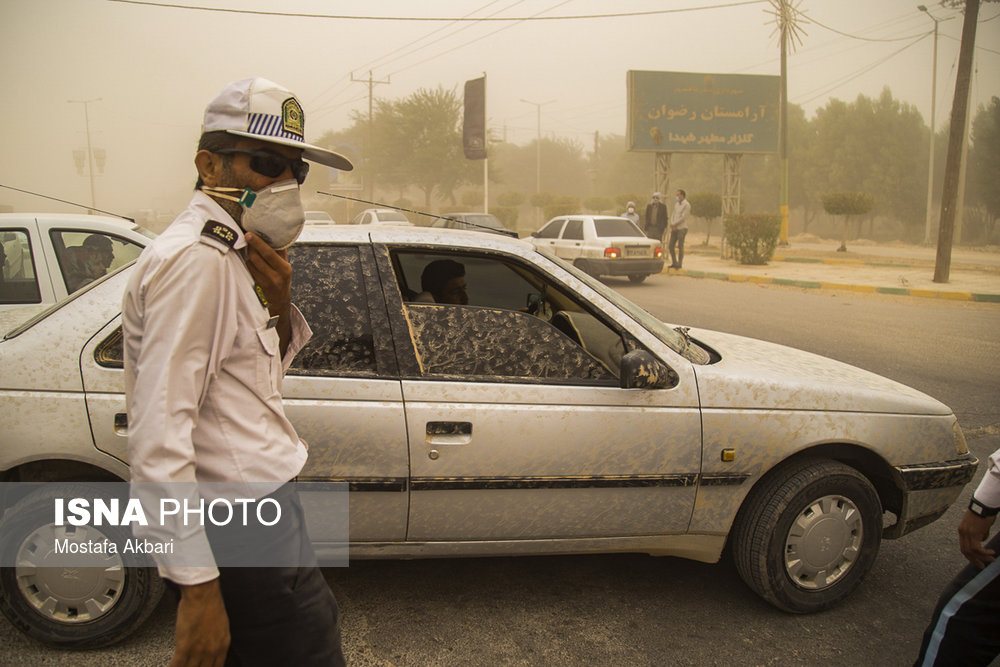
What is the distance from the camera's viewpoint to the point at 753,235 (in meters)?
20.1

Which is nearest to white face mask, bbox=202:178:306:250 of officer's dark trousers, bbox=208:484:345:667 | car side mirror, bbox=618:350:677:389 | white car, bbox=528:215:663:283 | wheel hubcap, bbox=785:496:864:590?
officer's dark trousers, bbox=208:484:345:667

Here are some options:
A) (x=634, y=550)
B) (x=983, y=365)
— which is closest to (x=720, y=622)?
(x=634, y=550)

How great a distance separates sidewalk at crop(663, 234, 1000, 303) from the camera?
14539 mm

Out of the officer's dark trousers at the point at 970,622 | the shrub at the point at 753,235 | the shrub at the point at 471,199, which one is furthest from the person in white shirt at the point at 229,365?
the shrub at the point at 471,199

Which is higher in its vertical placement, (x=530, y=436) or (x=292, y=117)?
(x=292, y=117)

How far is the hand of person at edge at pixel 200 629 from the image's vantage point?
4.31 feet

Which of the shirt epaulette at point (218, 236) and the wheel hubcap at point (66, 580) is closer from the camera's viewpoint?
the shirt epaulette at point (218, 236)

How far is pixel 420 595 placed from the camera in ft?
9.94

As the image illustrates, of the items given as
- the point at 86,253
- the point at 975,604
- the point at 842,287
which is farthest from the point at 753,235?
the point at 975,604

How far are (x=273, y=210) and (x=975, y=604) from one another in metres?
1.98

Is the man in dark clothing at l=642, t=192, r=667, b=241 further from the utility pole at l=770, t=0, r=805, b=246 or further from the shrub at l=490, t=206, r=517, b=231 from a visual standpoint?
the shrub at l=490, t=206, r=517, b=231

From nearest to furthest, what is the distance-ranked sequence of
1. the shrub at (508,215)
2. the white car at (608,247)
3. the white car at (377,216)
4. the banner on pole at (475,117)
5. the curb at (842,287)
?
1. the curb at (842,287)
2. the white car at (608,247)
3. the white car at (377,216)
4. the banner on pole at (475,117)
5. the shrub at (508,215)

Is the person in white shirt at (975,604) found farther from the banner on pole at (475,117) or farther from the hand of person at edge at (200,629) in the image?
the banner on pole at (475,117)

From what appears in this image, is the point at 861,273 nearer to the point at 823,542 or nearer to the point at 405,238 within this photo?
the point at 823,542
